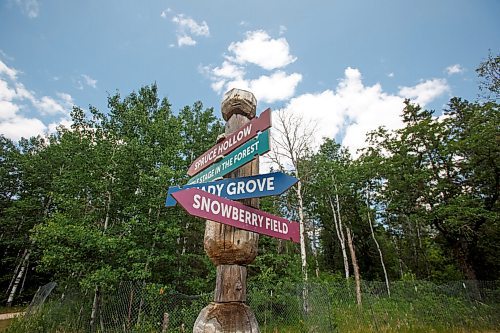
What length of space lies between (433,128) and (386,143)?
2.95 metres

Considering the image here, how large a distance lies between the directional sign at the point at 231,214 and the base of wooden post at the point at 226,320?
55 centimetres

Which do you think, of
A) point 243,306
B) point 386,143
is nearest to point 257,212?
point 243,306

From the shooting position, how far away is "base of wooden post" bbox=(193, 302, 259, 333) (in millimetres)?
1780

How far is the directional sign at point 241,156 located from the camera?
214cm

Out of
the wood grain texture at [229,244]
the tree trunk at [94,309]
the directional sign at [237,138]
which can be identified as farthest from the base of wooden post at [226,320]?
the tree trunk at [94,309]

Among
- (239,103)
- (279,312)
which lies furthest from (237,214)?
(279,312)

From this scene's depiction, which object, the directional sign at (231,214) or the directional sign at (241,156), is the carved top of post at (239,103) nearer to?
the directional sign at (241,156)

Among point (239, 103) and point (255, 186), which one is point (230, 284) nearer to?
point (255, 186)

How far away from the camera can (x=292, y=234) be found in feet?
7.64

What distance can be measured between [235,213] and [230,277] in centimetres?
46

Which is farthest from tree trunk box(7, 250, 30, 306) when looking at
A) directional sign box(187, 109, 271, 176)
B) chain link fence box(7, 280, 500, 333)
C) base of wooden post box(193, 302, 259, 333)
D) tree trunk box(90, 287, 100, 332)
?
base of wooden post box(193, 302, 259, 333)

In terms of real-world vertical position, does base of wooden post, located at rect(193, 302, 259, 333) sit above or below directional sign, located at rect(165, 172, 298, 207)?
below

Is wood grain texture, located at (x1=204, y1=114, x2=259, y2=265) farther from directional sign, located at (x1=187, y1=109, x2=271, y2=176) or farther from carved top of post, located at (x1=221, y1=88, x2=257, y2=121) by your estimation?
carved top of post, located at (x1=221, y1=88, x2=257, y2=121)

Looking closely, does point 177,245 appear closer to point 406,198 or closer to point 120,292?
point 120,292
